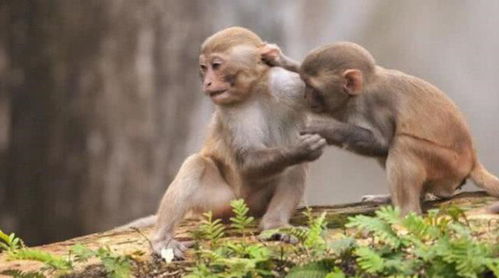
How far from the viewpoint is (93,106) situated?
14.1m

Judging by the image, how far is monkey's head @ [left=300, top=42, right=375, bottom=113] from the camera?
973 centimetres

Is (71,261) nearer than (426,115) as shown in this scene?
Yes

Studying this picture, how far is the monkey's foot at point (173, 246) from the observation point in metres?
9.01

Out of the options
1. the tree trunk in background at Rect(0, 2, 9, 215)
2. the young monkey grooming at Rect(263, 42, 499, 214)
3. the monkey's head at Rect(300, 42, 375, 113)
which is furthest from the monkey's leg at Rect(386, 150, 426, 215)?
the tree trunk in background at Rect(0, 2, 9, 215)

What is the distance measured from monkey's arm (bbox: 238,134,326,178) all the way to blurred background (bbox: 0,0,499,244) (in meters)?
4.44

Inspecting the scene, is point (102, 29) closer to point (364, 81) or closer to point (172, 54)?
point (172, 54)

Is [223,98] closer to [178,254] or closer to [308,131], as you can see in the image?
[308,131]

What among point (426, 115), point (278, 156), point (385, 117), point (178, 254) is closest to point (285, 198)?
point (278, 156)

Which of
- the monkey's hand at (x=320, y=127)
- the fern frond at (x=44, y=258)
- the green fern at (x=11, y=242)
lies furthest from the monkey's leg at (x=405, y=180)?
the green fern at (x=11, y=242)

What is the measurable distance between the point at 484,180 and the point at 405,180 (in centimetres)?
96

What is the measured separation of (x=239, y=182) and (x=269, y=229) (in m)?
0.69

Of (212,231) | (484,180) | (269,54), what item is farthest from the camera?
(484,180)

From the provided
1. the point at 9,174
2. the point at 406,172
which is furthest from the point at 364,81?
the point at 9,174

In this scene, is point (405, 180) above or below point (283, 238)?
above
